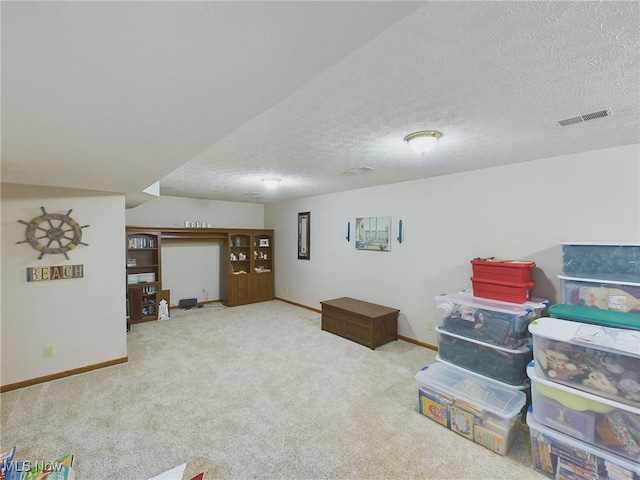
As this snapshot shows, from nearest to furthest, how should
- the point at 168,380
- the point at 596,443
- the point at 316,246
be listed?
the point at 596,443 → the point at 168,380 → the point at 316,246

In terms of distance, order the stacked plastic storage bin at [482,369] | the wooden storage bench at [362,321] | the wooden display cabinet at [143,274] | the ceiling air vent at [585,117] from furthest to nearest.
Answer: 1. the wooden display cabinet at [143,274]
2. the wooden storage bench at [362,321]
3. the stacked plastic storage bin at [482,369]
4. the ceiling air vent at [585,117]

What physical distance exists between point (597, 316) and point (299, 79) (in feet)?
8.64

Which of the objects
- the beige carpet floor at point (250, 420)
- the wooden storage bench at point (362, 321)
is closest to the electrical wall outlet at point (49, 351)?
the beige carpet floor at point (250, 420)

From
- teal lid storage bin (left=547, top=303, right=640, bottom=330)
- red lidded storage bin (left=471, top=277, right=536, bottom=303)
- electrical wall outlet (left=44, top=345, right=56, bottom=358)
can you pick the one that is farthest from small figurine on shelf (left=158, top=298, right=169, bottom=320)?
teal lid storage bin (left=547, top=303, right=640, bottom=330)

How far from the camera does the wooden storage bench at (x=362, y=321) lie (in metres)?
3.96

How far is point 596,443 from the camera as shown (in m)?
1.76

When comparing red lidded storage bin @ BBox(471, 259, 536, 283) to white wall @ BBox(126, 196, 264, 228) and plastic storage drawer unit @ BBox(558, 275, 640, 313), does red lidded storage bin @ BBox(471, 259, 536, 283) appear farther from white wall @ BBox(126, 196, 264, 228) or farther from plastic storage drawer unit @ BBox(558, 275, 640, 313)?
white wall @ BBox(126, 196, 264, 228)

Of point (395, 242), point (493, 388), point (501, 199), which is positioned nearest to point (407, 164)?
point (501, 199)

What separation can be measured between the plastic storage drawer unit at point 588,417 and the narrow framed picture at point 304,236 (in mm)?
4392

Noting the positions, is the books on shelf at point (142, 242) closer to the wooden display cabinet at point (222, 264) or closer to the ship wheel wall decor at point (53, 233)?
the wooden display cabinet at point (222, 264)

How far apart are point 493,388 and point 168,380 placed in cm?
310

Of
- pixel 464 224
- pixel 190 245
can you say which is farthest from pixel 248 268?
pixel 464 224

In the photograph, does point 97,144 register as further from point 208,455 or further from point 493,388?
point 493,388

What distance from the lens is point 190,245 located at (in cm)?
626
